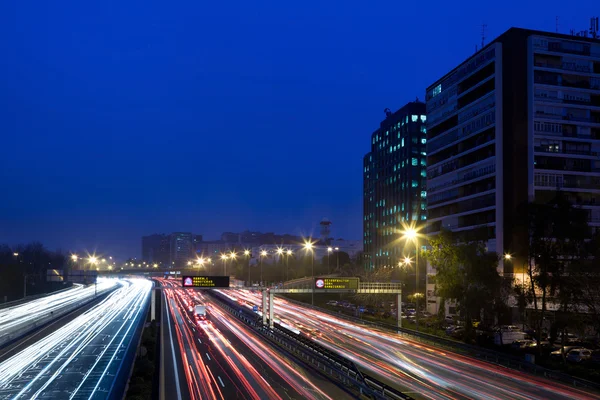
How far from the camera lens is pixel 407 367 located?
41.9 m

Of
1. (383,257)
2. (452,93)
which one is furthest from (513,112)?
(383,257)

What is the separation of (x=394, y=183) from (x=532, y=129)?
9719cm

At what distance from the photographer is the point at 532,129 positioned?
256 ft

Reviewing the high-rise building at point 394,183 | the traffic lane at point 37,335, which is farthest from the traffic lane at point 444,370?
the high-rise building at point 394,183

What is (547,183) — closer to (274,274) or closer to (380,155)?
(274,274)

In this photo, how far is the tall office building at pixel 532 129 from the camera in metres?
77.3

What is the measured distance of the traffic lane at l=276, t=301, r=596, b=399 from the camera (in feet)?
110

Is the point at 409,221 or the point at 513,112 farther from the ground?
the point at 513,112

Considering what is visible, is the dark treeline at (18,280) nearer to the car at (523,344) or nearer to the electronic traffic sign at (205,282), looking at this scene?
the electronic traffic sign at (205,282)

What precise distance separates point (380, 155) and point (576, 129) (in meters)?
109

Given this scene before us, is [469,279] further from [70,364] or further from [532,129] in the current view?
[70,364]

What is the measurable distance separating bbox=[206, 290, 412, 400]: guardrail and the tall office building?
33295mm

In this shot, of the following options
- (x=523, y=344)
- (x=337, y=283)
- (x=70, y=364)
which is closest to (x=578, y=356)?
(x=523, y=344)

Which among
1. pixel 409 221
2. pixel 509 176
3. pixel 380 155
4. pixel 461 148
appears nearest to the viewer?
pixel 509 176
